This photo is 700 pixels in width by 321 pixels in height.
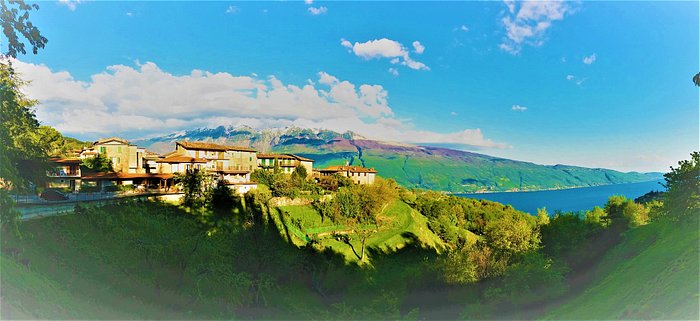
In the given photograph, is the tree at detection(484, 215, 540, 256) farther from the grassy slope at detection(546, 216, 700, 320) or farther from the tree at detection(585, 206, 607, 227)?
the tree at detection(585, 206, 607, 227)

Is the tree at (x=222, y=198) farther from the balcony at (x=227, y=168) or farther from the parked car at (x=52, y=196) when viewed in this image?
the parked car at (x=52, y=196)

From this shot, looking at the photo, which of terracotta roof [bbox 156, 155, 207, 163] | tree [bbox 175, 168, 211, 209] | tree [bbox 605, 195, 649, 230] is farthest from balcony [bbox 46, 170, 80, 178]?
tree [bbox 605, 195, 649, 230]

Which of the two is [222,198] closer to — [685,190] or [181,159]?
[181,159]

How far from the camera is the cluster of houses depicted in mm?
37438

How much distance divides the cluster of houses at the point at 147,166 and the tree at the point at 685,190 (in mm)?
50148

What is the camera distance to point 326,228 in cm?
5094

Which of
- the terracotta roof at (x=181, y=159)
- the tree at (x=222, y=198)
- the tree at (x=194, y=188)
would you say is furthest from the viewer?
the terracotta roof at (x=181, y=159)

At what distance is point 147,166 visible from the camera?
160ft

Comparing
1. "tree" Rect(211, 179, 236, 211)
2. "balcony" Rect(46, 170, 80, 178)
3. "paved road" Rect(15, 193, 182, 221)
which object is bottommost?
"tree" Rect(211, 179, 236, 211)

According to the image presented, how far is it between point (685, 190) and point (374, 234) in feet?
122

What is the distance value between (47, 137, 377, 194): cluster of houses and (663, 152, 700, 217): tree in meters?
50.1

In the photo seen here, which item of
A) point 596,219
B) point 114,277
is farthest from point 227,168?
point 596,219

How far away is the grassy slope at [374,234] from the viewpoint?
4719cm

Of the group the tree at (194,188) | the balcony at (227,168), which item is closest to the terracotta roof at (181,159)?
the balcony at (227,168)
